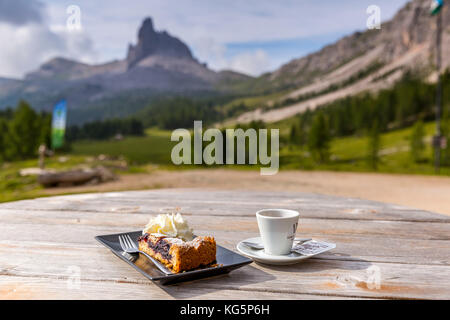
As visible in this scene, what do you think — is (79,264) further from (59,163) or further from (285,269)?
(59,163)

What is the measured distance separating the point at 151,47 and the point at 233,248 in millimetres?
73984

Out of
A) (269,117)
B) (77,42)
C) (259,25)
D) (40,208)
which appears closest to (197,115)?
(269,117)

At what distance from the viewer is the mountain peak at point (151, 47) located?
69.4 meters

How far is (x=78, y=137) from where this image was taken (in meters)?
30.0

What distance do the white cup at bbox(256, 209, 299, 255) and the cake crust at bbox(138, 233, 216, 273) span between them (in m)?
0.14

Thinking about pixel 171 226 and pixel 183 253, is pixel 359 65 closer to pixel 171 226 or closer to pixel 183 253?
pixel 171 226

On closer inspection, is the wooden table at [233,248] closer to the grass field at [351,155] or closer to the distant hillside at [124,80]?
the grass field at [351,155]

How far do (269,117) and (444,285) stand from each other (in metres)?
31.6

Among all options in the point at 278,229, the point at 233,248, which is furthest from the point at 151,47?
the point at 278,229

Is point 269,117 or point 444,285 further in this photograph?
point 269,117

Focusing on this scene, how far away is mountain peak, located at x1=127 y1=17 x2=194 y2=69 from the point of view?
69.4 m

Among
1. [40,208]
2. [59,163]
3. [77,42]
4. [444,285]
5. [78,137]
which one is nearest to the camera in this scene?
[444,285]

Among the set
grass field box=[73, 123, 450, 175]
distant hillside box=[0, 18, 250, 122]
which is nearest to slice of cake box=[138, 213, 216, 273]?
grass field box=[73, 123, 450, 175]

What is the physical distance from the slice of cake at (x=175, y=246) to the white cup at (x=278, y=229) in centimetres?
14
